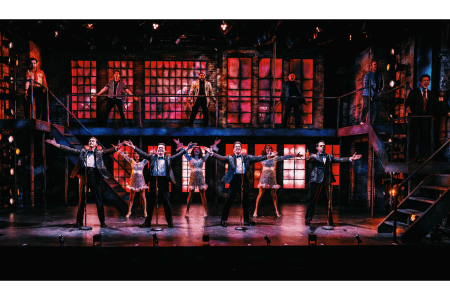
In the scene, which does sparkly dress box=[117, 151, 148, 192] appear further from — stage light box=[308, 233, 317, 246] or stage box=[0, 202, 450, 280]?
stage light box=[308, 233, 317, 246]

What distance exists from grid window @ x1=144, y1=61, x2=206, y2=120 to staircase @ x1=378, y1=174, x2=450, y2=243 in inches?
290

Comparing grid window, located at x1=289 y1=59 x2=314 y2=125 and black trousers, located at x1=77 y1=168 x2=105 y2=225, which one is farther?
grid window, located at x1=289 y1=59 x2=314 y2=125

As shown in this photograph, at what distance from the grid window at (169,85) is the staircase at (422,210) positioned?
7362mm

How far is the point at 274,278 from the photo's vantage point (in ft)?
18.8

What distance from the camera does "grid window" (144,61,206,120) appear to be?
11602mm

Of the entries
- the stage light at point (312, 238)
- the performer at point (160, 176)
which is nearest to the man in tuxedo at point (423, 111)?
the stage light at point (312, 238)

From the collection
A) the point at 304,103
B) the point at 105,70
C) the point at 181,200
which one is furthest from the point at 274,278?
the point at 105,70

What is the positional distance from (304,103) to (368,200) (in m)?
4.16

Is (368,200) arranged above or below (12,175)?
below

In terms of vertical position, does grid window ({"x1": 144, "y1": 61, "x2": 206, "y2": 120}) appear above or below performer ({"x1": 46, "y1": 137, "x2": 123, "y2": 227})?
above

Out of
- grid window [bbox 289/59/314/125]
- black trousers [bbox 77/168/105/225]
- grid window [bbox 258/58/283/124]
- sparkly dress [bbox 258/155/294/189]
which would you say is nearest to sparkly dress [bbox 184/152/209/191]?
sparkly dress [bbox 258/155/294/189]

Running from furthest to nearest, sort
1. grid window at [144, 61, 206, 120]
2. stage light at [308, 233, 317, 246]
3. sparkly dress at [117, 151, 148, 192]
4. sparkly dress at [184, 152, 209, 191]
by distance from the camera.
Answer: grid window at [144, 61, 206, 120] < sparkly dress at [184, 152, 209, 191] < sparkly dress at [117, 151, 148, 192] < stage light at [308, 233, 317, 246]

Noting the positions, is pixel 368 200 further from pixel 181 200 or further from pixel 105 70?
pixel 105 70

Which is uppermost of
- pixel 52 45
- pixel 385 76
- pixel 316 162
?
pixel 52 45
